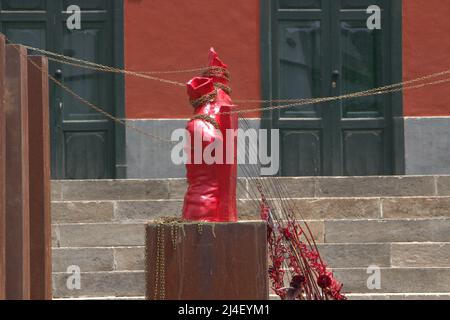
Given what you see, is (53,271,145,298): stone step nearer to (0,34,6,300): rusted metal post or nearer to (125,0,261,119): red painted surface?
(125,0,261,119): red painted surface

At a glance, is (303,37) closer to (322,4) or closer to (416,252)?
(322,4)

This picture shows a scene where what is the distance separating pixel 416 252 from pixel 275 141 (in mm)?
3625

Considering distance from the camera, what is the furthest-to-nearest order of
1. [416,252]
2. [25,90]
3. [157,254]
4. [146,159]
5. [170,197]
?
[146,159]
[170,197]
[416,252]
[157,254]
[25,90]

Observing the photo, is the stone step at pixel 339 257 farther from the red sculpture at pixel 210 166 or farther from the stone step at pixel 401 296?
the red sculpture at pixel 210 166

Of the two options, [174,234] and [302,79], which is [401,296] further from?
[302,79]

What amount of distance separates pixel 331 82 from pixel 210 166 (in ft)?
22.0

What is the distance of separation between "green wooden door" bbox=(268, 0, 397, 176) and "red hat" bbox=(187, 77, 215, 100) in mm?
6161

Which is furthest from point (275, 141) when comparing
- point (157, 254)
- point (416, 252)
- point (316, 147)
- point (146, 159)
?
point (157, 254)

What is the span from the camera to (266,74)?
14969 millimetres

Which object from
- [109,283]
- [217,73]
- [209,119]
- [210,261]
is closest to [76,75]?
[109,283]

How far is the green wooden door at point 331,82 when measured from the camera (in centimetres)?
1515

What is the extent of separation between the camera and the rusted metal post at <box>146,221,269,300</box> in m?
8.20

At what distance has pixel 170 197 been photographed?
13031mm

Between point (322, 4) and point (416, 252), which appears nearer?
point (416, 252)
